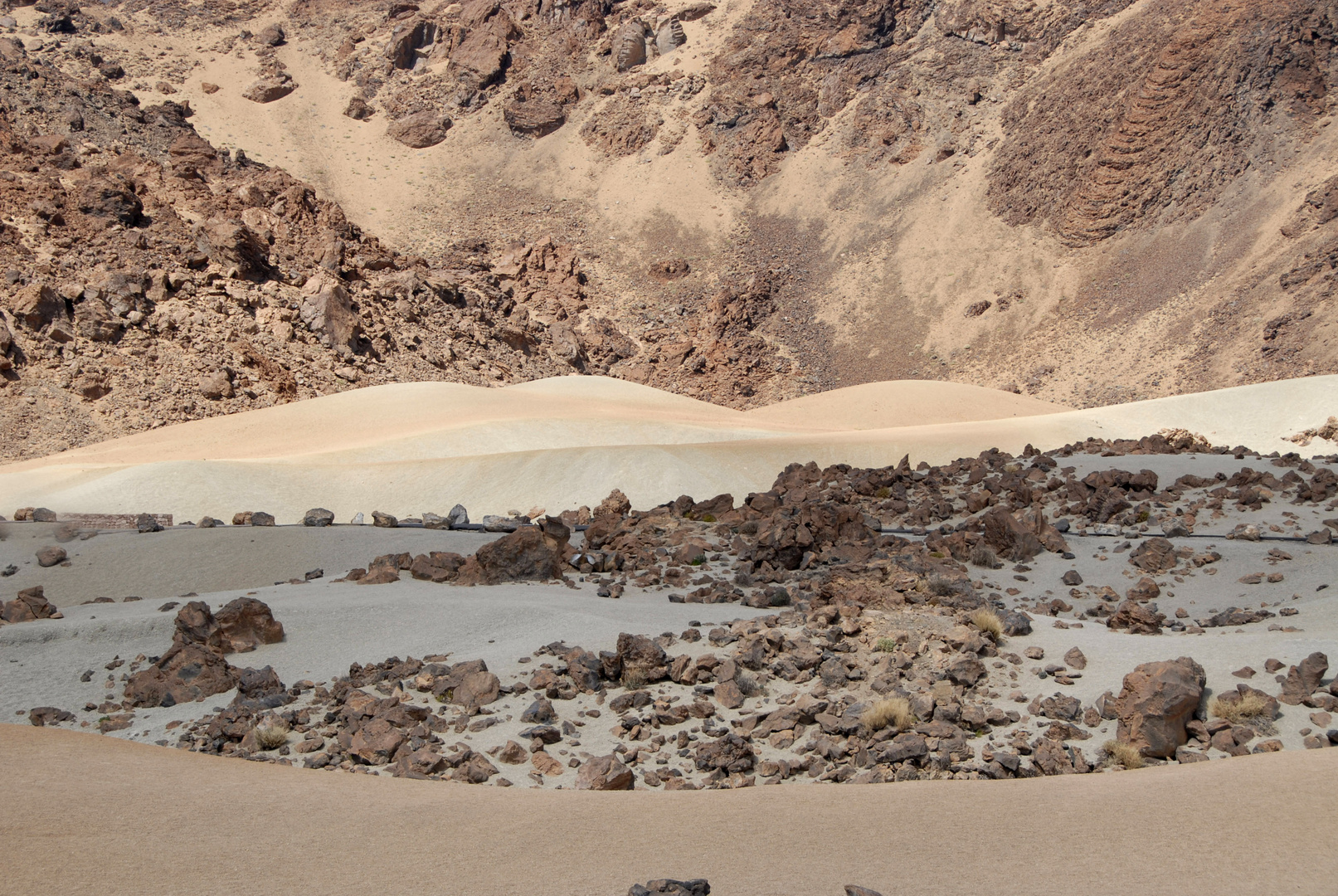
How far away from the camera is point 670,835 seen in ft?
13.5

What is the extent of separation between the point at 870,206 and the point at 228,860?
1555 inches

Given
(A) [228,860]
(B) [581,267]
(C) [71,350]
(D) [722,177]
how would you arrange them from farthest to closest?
(D) [722,177] < (B) [581,267] < (C) [71,350] < (A) [228,860]

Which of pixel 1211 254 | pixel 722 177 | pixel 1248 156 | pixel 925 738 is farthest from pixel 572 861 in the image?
pixel 722 177

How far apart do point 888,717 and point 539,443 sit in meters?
13.8

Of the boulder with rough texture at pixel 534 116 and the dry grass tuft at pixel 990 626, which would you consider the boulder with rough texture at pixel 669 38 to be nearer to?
the boulder with rough texture at pixel 534 116

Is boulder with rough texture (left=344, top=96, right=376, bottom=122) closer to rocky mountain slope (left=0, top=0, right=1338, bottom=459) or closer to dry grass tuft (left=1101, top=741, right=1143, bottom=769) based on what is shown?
rocky mountain slope (left=0, top=0, right=1338, bottom=459)

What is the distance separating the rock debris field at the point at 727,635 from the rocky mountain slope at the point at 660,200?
1396 centimetres

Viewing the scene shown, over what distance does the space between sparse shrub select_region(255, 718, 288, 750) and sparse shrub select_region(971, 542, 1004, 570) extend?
7321 millimetres

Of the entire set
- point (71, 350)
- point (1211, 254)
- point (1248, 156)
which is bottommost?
point (71, 350)

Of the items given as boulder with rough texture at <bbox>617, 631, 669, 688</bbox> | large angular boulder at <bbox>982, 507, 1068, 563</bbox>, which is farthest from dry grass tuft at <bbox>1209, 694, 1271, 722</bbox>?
large angular boulder at <bbox>982, 507, 1068, 563</bbox>

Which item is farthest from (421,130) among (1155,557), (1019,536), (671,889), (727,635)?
(671,889)

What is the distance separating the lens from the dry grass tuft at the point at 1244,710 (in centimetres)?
530

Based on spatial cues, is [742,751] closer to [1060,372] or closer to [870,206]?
[1060,372]

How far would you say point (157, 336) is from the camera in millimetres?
23703
